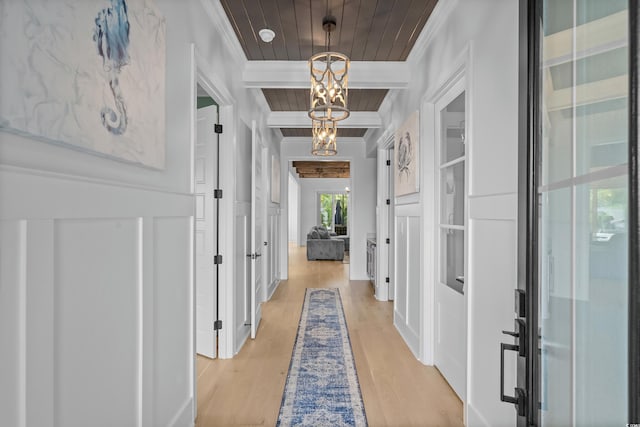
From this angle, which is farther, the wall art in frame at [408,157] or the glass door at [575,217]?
the wall art in frame at [408,157]

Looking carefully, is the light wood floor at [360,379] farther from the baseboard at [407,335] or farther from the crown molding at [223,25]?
the crown molding at [223,25]

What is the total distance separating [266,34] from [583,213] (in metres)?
2.65

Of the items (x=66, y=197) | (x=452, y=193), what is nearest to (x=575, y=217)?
(x=66, y=197)

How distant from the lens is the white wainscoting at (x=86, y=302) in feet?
3.08

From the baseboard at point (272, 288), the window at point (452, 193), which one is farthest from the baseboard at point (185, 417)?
the baseboard at point (272, 288)

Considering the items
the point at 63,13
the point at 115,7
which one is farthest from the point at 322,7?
the point at 63,13

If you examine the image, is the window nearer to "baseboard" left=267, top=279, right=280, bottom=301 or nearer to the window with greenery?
"baseboard" left=267, top=279, right=280, bottom=301

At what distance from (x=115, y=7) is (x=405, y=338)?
3.41m

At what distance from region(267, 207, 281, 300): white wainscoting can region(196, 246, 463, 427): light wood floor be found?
1.05 metres

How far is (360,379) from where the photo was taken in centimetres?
276

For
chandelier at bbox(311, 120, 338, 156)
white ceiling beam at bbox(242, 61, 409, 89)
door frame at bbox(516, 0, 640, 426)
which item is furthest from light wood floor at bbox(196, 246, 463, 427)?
white ceiling beam at bbox(242, 61, 409, 89)

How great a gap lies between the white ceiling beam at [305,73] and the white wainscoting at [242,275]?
1222 millimetres

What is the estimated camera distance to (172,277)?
1930 millimetres

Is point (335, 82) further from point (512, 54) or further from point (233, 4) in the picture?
point (512, 54)
